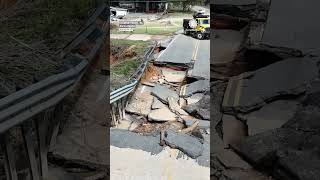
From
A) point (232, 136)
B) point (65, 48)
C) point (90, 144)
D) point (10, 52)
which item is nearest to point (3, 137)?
point (10, 52)

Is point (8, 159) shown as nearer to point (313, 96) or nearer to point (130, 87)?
point (313, 96)

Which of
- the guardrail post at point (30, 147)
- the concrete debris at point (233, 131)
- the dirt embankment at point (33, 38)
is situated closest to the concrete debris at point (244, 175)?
the concrete debris at point (233, 131)

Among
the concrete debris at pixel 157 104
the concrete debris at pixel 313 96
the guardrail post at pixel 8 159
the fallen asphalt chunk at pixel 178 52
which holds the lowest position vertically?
the concrete debris at pixel 157 104

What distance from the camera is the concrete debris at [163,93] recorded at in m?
10.4

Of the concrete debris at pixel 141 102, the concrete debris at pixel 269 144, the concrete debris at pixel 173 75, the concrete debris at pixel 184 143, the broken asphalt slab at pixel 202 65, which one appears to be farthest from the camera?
the concrete debris at pixel 173 75

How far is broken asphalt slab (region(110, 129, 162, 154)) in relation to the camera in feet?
23.2

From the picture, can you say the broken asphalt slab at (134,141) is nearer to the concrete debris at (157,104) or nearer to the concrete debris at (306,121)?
the concrete debris at (157,104)

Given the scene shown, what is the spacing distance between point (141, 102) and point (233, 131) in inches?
123

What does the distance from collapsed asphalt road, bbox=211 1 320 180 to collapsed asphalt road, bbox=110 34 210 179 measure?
0.98ft

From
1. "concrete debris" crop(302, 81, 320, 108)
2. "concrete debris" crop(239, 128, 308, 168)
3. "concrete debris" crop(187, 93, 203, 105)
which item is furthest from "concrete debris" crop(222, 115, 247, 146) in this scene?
"concrete debris" crop(187, 93, 203, 105)

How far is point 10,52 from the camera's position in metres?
4.46

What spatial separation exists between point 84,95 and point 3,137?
144 inches

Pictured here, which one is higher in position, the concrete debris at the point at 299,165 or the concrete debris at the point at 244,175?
the concrete debris at the point at 299,165

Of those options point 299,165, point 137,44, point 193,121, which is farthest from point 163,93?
point 137,44
